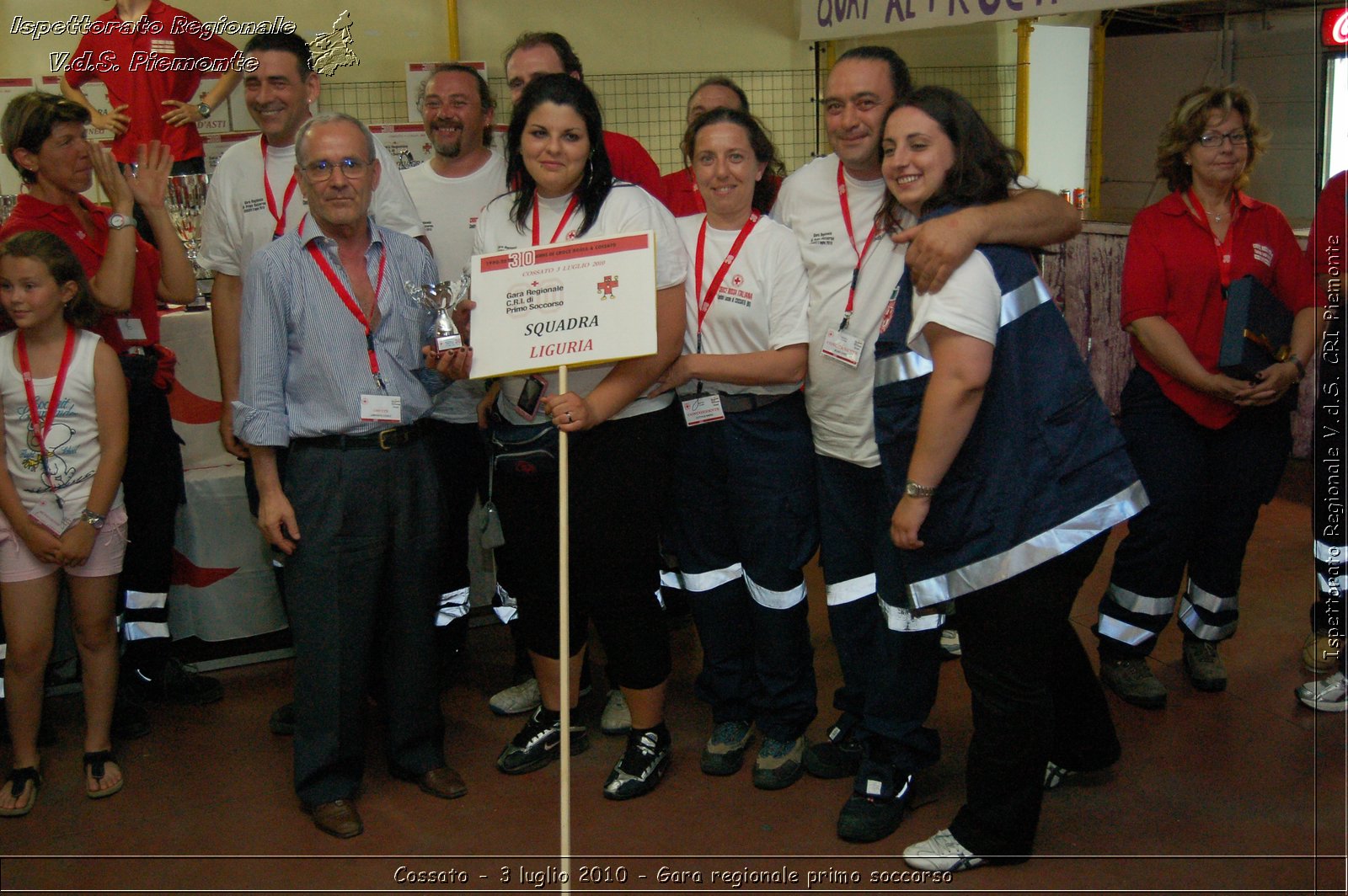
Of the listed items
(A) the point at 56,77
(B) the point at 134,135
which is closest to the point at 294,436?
(B) the point at 134,135

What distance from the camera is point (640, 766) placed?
2.86m

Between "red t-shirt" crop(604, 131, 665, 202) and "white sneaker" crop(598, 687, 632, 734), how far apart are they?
4.89 feet

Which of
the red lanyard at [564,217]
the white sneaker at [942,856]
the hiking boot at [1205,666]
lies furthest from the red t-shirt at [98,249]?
the hiking boot at [1205,666]

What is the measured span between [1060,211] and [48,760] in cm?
310

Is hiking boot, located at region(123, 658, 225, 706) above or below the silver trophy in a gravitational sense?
below

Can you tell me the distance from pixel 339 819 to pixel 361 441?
948mm

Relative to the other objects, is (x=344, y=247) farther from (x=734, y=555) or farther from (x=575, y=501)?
(x=734, y=555)

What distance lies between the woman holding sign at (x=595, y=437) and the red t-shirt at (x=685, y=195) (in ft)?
1.34

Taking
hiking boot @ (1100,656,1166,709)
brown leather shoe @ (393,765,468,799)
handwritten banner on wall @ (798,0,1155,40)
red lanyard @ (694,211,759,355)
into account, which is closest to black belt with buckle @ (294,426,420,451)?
red lanyard @ (694,211,759,355)

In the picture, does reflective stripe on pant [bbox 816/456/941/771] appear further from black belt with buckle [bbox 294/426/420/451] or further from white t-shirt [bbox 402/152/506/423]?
white t-shirt [bbox 402/152/506/423]

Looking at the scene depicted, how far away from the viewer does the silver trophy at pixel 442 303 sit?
100.0 inches

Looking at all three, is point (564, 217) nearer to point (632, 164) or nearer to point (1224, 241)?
point (632, 164)

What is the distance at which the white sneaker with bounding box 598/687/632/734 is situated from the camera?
3180 millimetres

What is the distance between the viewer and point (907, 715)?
8.73 ft
